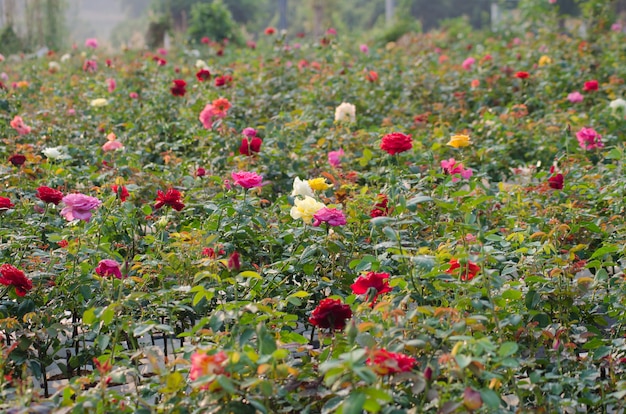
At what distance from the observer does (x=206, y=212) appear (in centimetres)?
277

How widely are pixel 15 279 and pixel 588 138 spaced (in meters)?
2.60

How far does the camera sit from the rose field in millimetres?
1593

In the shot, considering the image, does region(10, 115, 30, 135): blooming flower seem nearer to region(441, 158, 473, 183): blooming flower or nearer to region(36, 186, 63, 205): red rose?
region(36, 186, 63, 205): red rose

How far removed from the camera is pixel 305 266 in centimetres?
234

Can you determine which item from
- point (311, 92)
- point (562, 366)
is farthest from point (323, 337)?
point (311, 92)

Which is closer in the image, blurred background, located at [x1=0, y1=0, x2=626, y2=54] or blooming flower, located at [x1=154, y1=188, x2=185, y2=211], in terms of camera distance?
blooming flower, located at [x1=154, y1=188, x2=185, y2=211]

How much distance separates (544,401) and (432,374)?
0.38 m

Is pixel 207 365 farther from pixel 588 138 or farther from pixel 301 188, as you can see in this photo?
pixel 588 138

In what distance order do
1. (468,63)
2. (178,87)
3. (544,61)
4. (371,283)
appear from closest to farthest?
(371,283) → (178,87) → (544,61) → (468,63)

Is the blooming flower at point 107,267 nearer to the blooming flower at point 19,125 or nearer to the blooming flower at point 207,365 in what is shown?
the blooming flower at point 207,365

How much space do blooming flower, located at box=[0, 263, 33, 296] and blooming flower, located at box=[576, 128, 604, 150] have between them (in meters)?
2.54

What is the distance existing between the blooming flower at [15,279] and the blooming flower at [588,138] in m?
2.54

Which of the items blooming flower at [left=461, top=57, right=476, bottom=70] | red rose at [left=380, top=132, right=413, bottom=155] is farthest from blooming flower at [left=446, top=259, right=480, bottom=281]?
blooming flower at [left=461, top=57, right=476, bottom=70]

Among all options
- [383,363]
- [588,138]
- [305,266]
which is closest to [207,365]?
[383,363]
